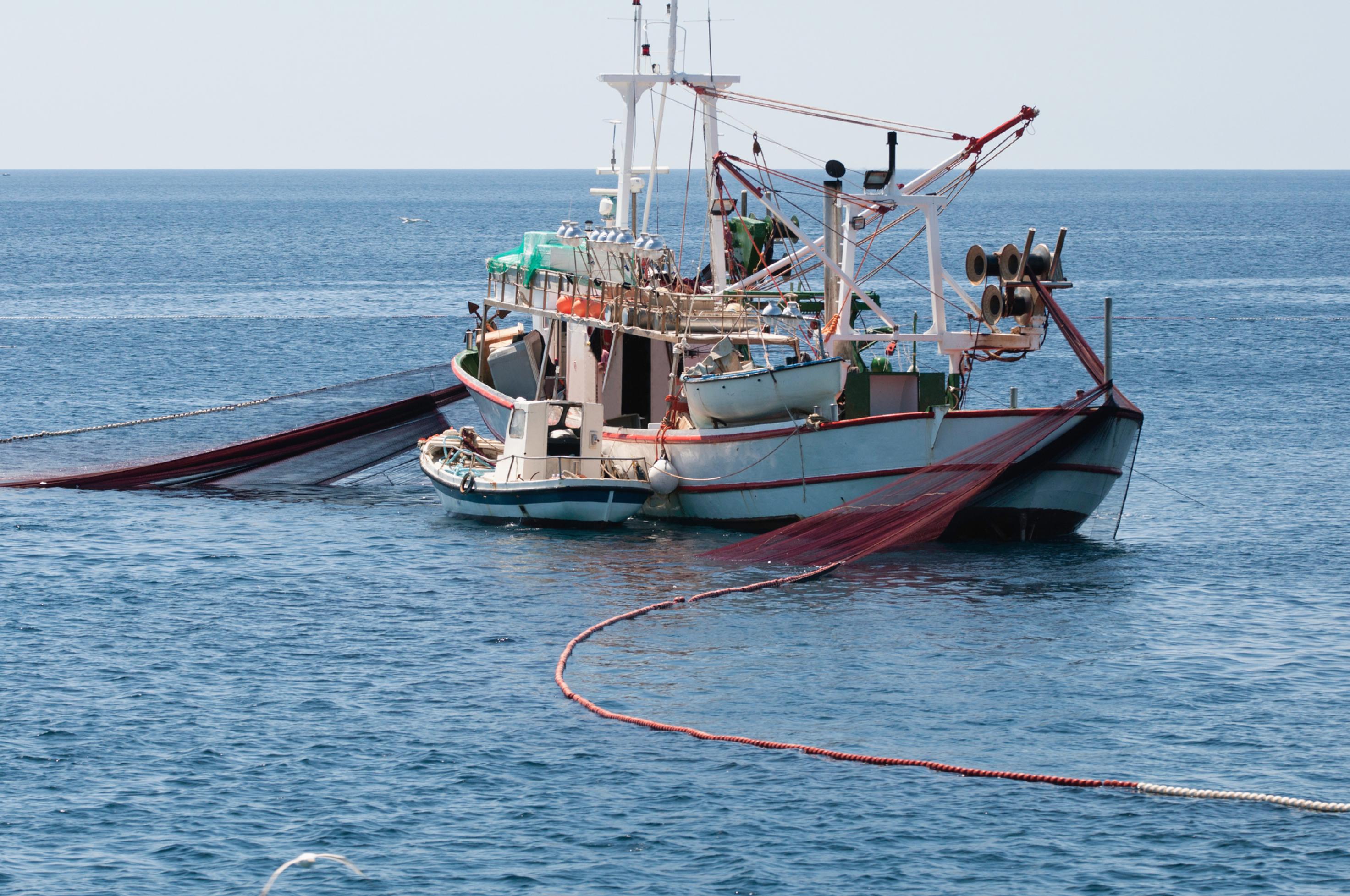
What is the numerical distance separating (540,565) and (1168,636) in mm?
11836

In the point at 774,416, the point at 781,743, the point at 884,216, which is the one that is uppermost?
the point at 884,216

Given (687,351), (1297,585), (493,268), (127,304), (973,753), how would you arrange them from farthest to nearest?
(127,304)
(493,268)
(687,351)
(1297,585)
(973,753)

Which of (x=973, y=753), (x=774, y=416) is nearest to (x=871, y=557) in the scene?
(x=774, y=416)

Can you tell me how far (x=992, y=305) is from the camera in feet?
110

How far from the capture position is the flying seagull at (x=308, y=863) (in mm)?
16422

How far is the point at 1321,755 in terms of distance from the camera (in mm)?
21406

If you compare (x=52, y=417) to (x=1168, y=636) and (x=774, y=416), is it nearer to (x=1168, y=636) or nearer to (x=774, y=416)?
(x=774, y=416)

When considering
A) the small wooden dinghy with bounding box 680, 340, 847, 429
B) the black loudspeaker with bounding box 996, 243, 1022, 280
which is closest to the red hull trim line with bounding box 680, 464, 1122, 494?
the small wooden dinghy with bounding box 680, 340, 847, 429

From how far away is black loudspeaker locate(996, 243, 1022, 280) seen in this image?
3269 centimetres

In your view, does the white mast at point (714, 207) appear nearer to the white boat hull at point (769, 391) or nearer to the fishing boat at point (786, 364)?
the fishing boat at point (786, 364)

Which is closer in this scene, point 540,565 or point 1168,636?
point 1168,636

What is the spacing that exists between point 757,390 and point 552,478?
5130 millimetres

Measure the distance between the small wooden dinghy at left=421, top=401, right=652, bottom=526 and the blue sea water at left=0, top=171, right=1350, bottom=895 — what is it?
0.65 metres
